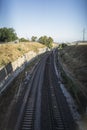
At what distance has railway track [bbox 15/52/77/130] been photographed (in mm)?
21000

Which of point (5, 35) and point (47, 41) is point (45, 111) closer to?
point (5, 35)

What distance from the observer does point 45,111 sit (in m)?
25.1

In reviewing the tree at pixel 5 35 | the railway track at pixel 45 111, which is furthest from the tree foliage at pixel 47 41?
the railway track at pixel 45 111

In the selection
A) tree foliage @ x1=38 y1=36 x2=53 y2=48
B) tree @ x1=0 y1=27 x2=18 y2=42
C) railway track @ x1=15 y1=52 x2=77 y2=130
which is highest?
tree @ x1=0 y1=27 x2=18 y2=42

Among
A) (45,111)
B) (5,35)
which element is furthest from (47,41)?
(45,111)

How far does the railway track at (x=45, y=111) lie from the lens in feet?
68.9

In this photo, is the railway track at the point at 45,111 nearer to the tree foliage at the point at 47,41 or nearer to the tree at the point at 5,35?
the tree at the point at 5,35

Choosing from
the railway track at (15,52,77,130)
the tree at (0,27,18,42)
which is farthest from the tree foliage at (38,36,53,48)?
the railway track at (15,52,77,130)

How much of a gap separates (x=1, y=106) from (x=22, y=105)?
2.78m

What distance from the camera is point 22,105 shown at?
27.5 meters

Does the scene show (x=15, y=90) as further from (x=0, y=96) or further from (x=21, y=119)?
(x=21, y=119)

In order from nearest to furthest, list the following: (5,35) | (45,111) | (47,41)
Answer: (45,111), (5,35), (47,41)

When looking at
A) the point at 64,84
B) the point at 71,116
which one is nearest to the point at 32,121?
the point at 71,116

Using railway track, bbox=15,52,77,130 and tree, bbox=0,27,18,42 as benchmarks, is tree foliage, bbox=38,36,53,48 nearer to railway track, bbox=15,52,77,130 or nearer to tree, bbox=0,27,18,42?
tree, bbox=0,27,18,42
